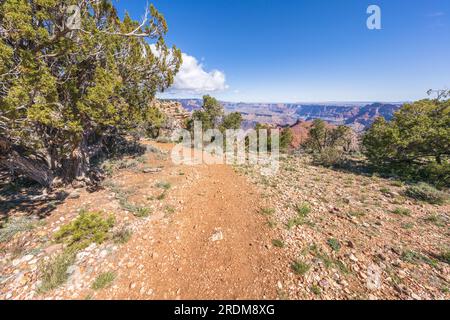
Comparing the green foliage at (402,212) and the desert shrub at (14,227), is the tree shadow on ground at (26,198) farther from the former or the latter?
the green foliage at (402,212)

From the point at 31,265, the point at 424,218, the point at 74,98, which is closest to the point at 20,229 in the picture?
the point at 31,265

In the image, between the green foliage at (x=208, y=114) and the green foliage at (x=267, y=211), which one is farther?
the green foliage at (x=208, y=114)

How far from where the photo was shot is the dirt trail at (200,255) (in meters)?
4.50

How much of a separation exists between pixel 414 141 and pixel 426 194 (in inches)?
273

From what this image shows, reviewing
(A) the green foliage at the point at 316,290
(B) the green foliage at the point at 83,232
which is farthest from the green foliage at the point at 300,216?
(B) the green foliage at the point at 83,232

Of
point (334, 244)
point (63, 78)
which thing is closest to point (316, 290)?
point (334, 244)

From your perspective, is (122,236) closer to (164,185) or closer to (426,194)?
(164,185)

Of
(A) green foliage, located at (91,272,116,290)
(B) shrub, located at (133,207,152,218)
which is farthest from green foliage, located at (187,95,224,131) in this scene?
(A) green foliage, located at (91,272,116,290)

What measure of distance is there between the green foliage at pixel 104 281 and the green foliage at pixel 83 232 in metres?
1.30

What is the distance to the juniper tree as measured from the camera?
16.8 ft

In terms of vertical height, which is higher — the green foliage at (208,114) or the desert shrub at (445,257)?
the green foliage at (208,114)

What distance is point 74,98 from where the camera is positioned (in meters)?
7.36

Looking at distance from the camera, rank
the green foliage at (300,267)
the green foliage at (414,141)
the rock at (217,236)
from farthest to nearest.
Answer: the green foliage at (414,141) → the rock at (217,236) → the green foliage at (300,267)

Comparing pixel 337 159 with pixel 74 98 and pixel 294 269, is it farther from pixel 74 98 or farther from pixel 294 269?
pixel 74 98
